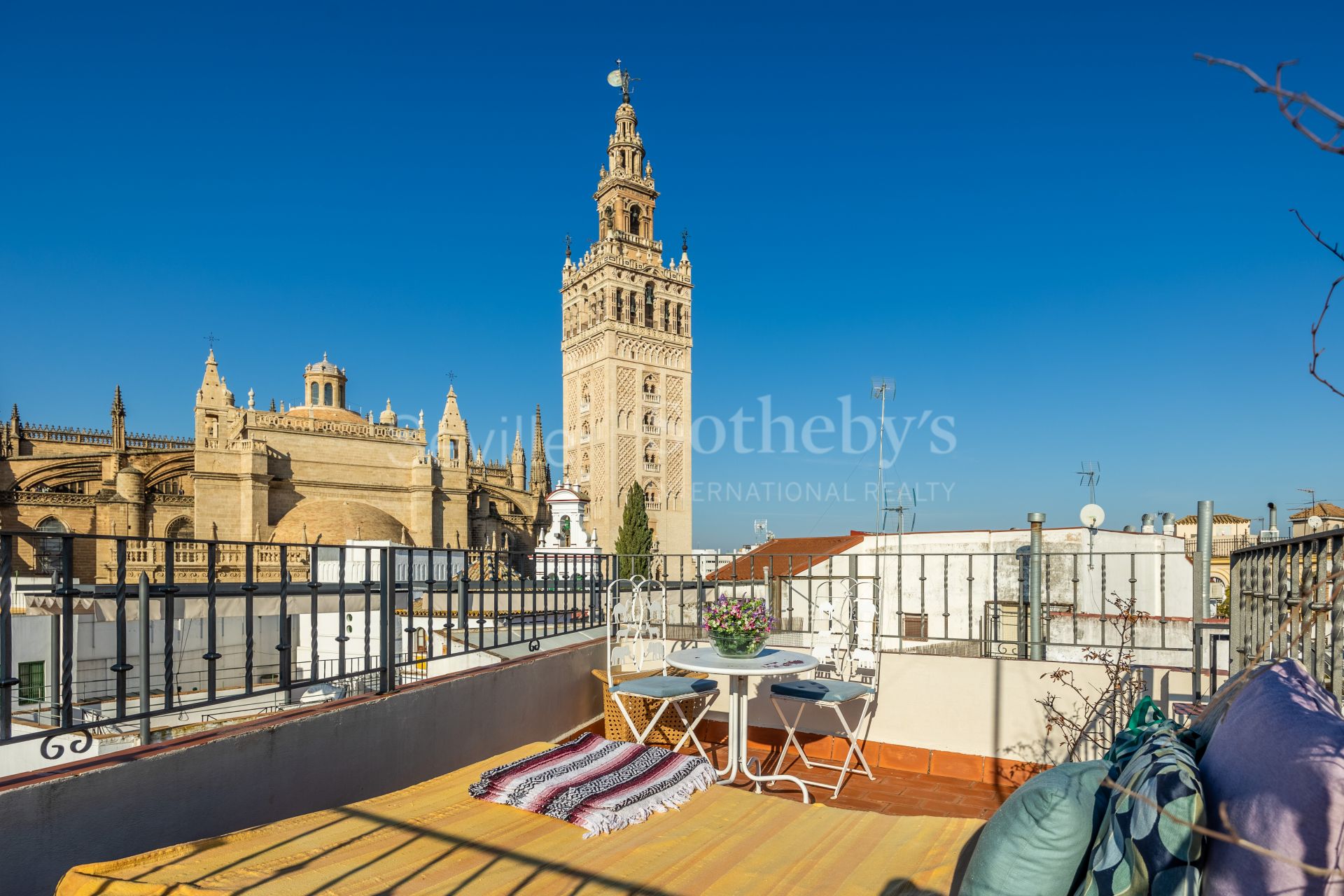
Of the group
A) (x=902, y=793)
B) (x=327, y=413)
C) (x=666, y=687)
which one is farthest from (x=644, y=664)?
(x=327, y=413)

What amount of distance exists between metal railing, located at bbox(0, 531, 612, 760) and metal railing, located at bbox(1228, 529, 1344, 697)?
3.38 metres

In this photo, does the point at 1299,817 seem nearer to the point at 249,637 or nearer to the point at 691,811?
the point at 691,811

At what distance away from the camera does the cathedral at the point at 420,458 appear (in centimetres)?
2917

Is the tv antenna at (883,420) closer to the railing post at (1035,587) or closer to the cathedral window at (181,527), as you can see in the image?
the railing post at (1035,587)

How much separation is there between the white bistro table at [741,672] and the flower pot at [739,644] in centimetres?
4

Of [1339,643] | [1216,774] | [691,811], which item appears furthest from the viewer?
[691,811]

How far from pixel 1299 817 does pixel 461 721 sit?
155 inches

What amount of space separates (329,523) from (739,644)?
29711mm

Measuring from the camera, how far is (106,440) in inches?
1361

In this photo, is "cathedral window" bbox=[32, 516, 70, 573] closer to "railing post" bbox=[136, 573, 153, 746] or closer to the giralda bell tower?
the giralda bell tower

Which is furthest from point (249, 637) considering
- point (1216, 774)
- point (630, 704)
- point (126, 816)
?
point (1216, 774)

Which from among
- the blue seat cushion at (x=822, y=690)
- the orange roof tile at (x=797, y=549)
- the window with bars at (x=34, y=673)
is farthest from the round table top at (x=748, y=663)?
the window with bars at (x=34, y=673)

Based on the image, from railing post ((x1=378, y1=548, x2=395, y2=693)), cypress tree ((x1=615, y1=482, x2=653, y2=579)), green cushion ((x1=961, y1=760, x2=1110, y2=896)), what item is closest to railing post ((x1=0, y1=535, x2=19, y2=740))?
railing post ((x1=378, y1=548, x2=395, y2=693))

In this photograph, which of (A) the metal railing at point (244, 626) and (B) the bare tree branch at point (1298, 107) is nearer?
(B) the bare tree branch at point (1298, 107)
